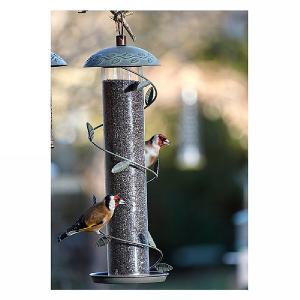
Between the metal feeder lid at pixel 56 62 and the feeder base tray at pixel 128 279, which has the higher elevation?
the metal feeder lid at pixel 56 62

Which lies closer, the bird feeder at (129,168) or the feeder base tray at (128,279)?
the feeder base tray at (128,279)

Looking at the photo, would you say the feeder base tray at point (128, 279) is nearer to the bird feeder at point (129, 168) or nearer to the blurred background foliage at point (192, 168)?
the bird feeder at point (129, 168)

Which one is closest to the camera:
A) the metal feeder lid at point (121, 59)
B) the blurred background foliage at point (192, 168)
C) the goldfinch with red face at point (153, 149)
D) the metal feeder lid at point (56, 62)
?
the metal feeder lid at point (121, 59)

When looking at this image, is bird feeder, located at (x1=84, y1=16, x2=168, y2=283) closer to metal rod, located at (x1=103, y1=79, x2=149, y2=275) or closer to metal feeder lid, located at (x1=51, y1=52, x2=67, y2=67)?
metal rod, located at (x1=103, y1=79, x2=149, y2=275)

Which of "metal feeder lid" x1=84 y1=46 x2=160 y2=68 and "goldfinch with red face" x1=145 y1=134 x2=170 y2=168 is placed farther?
"goldfinch with red face" x1=145 y1=134 x2=170 y2=168

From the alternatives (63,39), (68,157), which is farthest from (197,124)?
(63,39)

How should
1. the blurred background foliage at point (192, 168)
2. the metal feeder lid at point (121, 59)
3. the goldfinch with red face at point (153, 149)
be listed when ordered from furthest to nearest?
the blurred background foliage at point (192, 168), the goldfinch with red face at point (153, 149), the metal feeder lid at point (121, 59)

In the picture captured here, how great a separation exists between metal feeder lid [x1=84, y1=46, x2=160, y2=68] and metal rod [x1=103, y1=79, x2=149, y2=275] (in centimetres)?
16

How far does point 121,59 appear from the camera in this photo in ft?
11.8

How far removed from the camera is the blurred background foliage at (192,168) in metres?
12.6

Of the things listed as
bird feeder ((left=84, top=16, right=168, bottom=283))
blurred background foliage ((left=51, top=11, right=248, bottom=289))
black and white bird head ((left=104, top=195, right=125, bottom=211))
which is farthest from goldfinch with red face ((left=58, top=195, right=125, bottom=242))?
blurred background foliage ((left=51, top=11, right=248, bottom=289))

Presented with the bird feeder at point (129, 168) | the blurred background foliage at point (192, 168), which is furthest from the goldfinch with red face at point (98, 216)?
the blurred background foliage at point (192, 168)

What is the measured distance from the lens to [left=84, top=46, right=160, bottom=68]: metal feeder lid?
360cm
